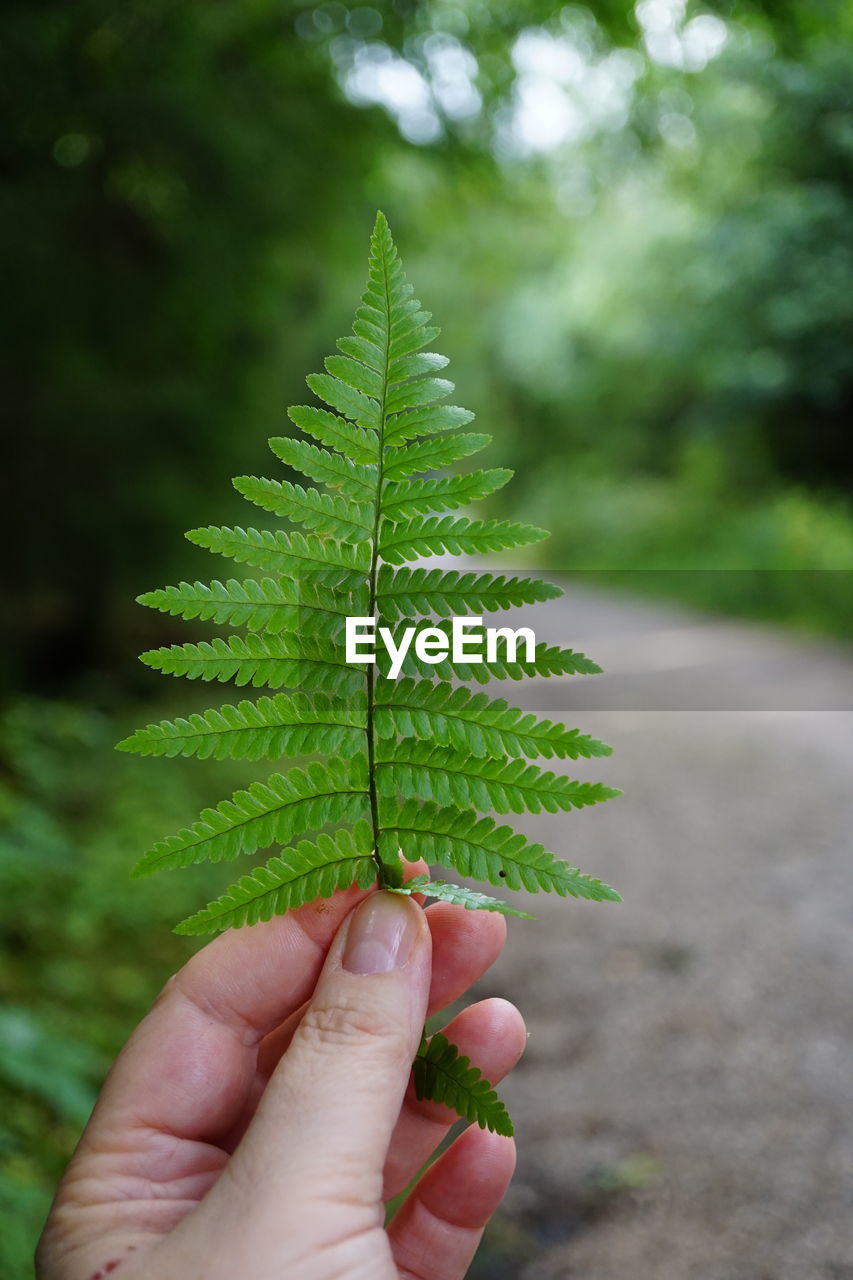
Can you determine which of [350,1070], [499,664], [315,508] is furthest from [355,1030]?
[315,508]

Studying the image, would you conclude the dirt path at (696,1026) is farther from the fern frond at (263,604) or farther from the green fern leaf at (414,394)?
Result: the green fern leaf at (414,394)

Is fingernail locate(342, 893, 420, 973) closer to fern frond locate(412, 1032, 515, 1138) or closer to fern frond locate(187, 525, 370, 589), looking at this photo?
fern frond locate(412, 1032, 515, 1138)

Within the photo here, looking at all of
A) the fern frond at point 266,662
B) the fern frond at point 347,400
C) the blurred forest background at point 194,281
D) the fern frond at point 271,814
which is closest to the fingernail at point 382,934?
the fern frond at point 271,814

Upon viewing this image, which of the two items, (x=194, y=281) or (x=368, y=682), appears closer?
(x=368, y=682)

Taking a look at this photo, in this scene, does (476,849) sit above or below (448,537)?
below

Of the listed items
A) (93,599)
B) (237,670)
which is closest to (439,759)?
(237,670)

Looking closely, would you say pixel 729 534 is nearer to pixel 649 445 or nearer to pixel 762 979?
pixel 649 445

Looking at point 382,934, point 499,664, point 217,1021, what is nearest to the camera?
point 499,664

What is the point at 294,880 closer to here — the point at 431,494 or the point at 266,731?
the point at 266,731
